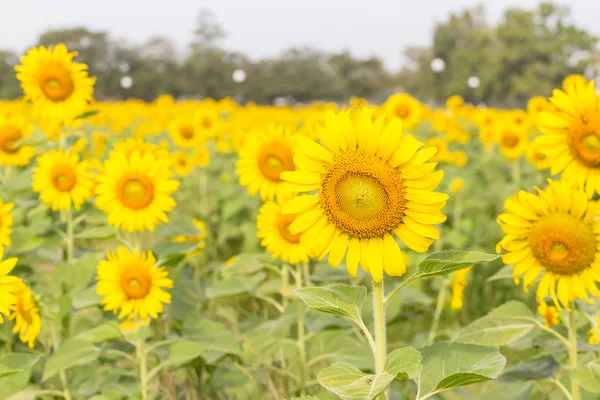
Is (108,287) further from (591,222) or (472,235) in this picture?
(472,235)

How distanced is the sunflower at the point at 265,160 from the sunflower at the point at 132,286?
674mm

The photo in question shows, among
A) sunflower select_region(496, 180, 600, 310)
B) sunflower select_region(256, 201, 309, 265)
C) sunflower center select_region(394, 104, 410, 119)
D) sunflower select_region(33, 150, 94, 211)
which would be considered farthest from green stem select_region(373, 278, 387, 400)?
sunflower center select_region(394, 104, 410, 119)

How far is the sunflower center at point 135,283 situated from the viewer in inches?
115

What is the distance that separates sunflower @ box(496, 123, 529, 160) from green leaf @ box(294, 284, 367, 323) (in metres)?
4.94

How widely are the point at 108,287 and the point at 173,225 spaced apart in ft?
1.91

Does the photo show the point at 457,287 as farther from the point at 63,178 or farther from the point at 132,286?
the point at 63,178

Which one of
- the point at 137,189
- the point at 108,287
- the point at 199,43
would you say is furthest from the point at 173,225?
the point at 199,43

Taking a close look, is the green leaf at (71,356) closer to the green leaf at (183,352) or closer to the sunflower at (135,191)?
the green leaf at (183,352)

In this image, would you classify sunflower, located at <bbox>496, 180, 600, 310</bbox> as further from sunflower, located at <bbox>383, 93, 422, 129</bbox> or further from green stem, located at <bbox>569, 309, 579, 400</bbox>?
sunflower, located at <bbox>383, 93, 422, 129</bbox>

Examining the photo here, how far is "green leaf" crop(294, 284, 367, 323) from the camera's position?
179 centimetres

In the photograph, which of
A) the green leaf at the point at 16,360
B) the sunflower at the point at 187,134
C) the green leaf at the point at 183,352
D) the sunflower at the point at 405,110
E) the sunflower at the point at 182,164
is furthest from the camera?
the sunflower at the point at 187,134

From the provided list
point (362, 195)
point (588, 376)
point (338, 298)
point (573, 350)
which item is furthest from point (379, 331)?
point (573, 350)

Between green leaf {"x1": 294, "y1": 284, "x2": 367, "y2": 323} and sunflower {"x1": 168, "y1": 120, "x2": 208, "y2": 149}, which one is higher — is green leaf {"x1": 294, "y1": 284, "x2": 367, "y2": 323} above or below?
below

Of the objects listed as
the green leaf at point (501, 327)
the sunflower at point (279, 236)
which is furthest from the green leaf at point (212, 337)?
the green leaf at point (501, 327)
